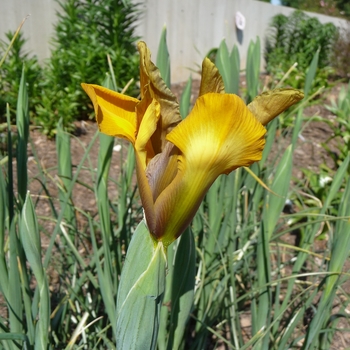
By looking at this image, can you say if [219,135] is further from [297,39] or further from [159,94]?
[297,39]

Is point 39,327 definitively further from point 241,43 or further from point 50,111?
point 241,43

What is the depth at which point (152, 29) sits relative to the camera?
4.20 m

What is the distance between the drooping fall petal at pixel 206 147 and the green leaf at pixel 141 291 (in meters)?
0.03

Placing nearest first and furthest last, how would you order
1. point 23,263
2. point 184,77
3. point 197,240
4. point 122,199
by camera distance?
point 23,263 < point 122,199 < point 197,240 < point 184,77

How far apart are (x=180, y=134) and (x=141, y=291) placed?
0.52 feet

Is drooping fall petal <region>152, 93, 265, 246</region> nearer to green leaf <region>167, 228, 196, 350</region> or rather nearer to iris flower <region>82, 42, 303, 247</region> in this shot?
iris flower <region>82, 42, 303, 247</region>

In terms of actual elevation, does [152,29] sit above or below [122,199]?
above

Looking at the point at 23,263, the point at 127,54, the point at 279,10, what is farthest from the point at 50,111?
the point at 279,10

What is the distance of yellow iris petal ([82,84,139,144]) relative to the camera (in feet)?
1.39

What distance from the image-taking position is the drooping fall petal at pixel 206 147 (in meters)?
0.35

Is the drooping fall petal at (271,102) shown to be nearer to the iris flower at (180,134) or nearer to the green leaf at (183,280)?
the iris flower at (180,134)

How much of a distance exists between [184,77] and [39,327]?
172 inches

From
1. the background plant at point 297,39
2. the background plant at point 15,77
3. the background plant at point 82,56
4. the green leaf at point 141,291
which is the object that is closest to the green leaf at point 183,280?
the green leaf at point 141,291

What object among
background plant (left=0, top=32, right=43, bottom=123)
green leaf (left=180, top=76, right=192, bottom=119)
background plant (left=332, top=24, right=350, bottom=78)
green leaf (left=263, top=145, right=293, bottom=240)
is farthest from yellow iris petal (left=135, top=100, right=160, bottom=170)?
background plant (left=332, top=24, right=350, bottom=78)
